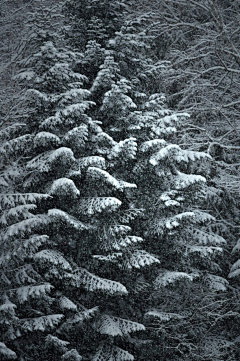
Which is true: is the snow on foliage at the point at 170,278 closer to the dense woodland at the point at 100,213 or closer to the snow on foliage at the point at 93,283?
the dense woodland at the point at 100,213

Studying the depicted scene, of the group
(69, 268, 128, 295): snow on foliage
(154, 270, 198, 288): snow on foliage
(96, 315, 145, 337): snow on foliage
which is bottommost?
(96, 315, 145, 337): snow on foliage

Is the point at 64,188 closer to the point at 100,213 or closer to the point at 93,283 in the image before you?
the point at 100,213

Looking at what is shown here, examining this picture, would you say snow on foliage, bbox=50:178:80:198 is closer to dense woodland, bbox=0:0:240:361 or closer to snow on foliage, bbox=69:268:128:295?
dense woodland, bbox=0:0:240:361

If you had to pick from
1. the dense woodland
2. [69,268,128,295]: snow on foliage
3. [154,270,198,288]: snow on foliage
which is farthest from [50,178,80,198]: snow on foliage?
[154,270,198,288]: snow on foliage

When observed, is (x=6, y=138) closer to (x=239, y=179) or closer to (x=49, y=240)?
(x=49, y=240)

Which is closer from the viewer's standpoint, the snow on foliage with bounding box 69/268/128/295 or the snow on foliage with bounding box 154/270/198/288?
the snow on foliage with bounding box 69/268/128/295

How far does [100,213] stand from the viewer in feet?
27.9

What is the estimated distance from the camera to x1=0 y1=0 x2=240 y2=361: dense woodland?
7.99 metres

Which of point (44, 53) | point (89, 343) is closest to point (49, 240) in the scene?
point (89, 343)

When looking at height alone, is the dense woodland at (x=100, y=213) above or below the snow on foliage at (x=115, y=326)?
above

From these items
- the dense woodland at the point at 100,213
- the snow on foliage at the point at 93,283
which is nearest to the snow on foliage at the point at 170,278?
the dense woodland at the point at 100,213

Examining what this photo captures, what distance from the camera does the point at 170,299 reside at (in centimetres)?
919

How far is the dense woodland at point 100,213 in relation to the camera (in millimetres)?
7992

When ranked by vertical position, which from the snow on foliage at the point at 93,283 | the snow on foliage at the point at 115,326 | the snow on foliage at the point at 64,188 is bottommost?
the snow on foliage at the point at 115,326
